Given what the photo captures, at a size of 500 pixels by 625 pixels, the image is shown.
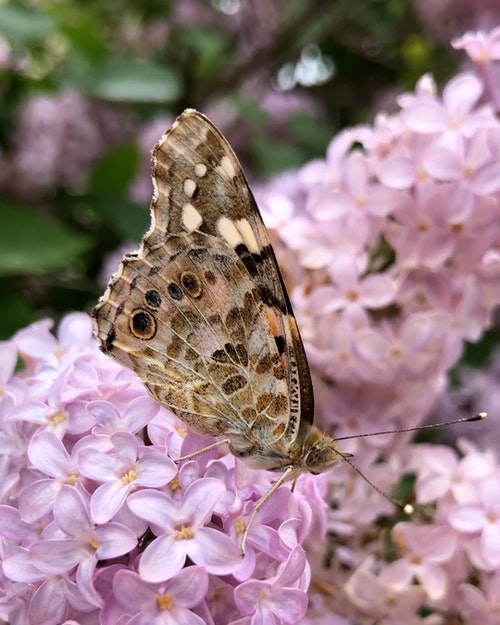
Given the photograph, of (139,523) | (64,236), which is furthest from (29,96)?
(139,523)

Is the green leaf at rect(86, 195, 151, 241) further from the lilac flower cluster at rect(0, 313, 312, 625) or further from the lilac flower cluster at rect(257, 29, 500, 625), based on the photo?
the lilac flower cluster at rect(0, 313, 312, 625)

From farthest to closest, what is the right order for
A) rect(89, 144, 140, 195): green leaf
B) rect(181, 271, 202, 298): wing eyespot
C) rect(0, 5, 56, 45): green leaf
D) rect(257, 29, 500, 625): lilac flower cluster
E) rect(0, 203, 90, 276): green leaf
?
1. rect(89, 144, 140, 195): green leaf
2. rect(0, 5, 56, 45): green leaf
3. rect(0, 203, 90, 276): green leaf
4. rect(257, 29, 500, 625): lilac flower cluster
5. rect(181, 271, 202, 298): wing eyespot

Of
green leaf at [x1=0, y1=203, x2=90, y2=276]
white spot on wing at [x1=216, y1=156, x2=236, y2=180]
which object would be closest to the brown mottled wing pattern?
white spot on wing at [x1=216, y1=156, x2=236, y2=180]

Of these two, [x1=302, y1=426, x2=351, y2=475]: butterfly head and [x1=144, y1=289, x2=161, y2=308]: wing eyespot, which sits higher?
[x1=144, y1=289, x2=161, y2=308]: wing eyespot

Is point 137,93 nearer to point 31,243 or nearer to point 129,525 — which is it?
point 31,243

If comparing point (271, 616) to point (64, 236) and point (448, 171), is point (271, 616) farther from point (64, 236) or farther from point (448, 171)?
point (64, 236)

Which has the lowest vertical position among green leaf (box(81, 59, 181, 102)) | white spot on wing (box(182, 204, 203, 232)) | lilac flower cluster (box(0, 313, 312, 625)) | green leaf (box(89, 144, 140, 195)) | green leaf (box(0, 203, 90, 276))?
lilac flower cluster (box(0, 313, 312, 625))

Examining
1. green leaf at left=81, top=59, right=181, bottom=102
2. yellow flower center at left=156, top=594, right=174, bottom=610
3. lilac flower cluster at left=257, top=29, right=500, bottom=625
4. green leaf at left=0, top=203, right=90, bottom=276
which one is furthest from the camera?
green leaf at left=81, top=59, right=181, bottom=102

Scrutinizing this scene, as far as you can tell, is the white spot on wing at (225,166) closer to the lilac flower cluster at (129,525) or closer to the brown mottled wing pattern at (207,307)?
the brown mottled wing pattern at (207,307)
